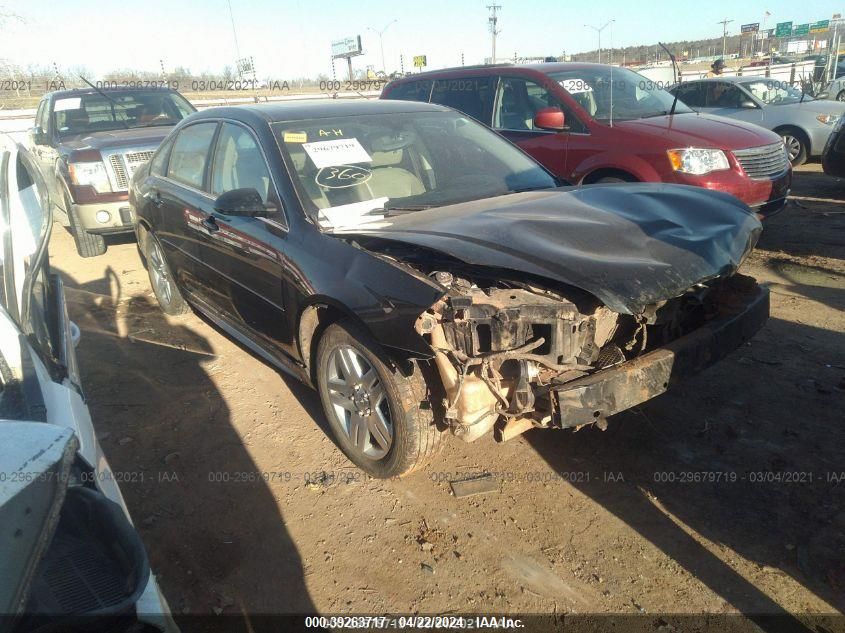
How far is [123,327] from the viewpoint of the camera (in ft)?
16.7

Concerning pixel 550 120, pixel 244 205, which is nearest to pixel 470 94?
pixel 550 120

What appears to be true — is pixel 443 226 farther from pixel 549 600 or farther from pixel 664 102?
pixel 664 102

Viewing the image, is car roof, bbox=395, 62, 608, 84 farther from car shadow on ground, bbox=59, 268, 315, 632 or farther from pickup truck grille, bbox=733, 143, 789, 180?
car shadow on ground, bbox=59, 268, 315, 632

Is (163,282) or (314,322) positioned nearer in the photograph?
Result: (314,322)

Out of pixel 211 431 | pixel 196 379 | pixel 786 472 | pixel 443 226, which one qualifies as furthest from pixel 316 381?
pixel 786 472

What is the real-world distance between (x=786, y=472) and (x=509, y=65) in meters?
5.24

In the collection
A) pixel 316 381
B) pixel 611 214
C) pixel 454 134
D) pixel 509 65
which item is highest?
pixel 509 65

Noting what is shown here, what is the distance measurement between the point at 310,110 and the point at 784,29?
2201 inches

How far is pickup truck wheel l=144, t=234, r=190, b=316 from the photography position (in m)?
4.84

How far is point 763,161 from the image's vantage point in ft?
18.9

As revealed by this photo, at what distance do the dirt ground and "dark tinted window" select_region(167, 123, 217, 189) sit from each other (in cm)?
138

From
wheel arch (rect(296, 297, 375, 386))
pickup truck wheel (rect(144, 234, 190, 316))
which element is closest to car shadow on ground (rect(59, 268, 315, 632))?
pickup truck wheel (rect(144, 234, 190, 316))

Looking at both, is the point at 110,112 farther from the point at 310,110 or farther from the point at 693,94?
the point at 693,94

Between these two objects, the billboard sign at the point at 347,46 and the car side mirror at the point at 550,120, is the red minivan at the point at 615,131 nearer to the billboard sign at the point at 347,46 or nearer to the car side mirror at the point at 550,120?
the car side mirror at the point at 550,120
